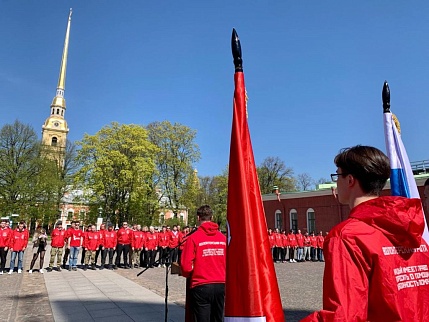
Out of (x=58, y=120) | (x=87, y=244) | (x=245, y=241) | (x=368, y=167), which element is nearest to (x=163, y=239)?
(x=87, y=244)

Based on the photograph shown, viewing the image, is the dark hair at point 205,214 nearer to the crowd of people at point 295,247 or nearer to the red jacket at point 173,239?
the red jacket at point 173,239

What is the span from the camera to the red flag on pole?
2064mm

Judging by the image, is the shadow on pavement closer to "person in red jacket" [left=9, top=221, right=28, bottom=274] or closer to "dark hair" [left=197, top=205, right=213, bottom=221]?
"dark hair" [left=197, top=205, right=213, bottom=221]

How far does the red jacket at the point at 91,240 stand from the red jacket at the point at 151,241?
2.58m

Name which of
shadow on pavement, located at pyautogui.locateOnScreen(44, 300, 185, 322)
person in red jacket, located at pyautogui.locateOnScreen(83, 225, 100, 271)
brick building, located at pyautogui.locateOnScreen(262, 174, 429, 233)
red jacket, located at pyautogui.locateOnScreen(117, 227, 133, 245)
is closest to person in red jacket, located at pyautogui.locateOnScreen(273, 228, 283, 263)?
red jacket, located at pyautogui.locateOnScreen(117, 227, 133, 245)

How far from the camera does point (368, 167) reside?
1750 mm

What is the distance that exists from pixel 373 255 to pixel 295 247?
24193 millimetres

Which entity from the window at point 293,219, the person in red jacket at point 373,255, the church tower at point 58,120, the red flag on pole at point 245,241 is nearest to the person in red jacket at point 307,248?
the window at point 293,219

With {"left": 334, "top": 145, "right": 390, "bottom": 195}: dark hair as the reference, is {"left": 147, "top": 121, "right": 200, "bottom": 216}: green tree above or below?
above

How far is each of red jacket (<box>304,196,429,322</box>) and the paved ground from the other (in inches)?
257

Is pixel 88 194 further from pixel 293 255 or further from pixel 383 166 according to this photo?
pixel 383 166

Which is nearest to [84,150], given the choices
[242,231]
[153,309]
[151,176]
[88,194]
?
[88,194]

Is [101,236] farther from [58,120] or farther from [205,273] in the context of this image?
[58,120]

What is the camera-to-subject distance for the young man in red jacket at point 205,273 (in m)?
4.25
